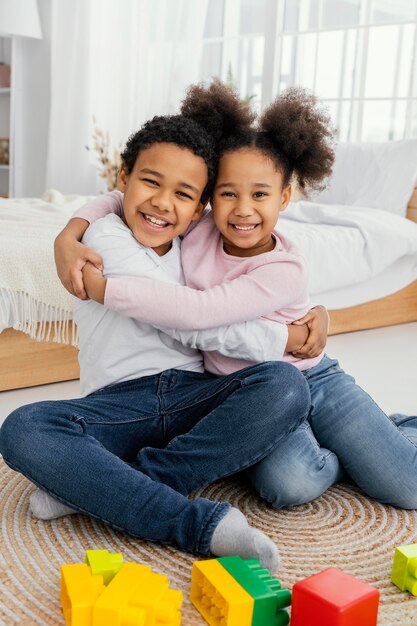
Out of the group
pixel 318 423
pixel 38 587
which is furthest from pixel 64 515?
pixel 318 423

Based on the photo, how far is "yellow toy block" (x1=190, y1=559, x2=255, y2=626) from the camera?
33.1 inches

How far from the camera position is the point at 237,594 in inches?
33.4

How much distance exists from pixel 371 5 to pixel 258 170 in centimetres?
254

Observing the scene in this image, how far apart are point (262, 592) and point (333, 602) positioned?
89 millimetres

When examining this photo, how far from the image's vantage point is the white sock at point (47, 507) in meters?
1.10

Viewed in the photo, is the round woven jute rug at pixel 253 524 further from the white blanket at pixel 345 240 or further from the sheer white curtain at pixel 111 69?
the sheer white curtain at pixel 111 69

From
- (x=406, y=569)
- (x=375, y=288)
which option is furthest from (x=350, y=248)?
(x=406, y=569)

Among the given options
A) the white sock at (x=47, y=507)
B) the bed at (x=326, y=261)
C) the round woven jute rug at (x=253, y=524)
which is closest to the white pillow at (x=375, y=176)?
the bed at (x=326, y=261)

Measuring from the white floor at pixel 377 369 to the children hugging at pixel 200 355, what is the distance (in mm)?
549

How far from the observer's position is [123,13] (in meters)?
4.09

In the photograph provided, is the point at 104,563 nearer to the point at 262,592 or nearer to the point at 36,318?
the point at 262,592

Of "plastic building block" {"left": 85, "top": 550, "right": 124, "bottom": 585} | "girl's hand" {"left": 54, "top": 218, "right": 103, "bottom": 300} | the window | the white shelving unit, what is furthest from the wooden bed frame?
→ the white shelving unit

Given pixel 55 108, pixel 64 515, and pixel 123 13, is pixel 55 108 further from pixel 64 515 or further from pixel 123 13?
pixel 64 515

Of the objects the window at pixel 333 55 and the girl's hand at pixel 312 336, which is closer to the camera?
the girl's hand at pixel 312 336
